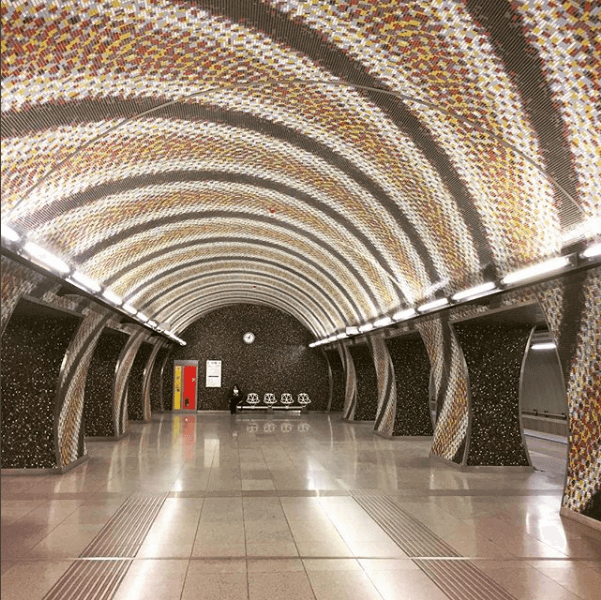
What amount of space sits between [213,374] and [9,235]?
2666 cm

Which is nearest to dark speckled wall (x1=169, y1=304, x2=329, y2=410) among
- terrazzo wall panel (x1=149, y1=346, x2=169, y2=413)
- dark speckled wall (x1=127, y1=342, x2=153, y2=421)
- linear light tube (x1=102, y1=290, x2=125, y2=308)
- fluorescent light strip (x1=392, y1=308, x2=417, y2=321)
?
terrazzo wall panel (x1=149, y1=346, x2=169, y2=413)

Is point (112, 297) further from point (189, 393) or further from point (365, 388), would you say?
point (189, 393)

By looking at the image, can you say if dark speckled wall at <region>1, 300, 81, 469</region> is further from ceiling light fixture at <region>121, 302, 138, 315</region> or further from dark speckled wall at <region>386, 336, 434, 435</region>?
dark speckled wall at <region>386, 336, 434, 435</region>

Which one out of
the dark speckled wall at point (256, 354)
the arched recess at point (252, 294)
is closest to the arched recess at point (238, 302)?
the arched recess at point (252, 294)

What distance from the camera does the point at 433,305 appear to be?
12.3 meters

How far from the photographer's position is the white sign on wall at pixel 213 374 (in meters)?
33.1

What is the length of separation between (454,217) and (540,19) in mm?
4417

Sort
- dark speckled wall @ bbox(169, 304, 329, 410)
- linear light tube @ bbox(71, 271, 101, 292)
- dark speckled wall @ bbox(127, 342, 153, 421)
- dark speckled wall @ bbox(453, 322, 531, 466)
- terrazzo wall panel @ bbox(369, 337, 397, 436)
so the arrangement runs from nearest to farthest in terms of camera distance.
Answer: linear light tube @ bbox(71, 271, 101, 292) < dark speckled wall @ bbox(453, 322, 531, 466) < terrazzo wall panel @ bbox(369, 337, 397, 436) < dark speckled wall @ bbox(127, 342, 153, 421) < dark speckled wall @ bbox(169, 304, 329, 410)

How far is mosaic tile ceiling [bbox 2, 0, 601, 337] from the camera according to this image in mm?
5465

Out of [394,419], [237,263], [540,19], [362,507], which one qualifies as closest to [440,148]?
[540,19]

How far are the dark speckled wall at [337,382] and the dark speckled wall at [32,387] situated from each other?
20.5m

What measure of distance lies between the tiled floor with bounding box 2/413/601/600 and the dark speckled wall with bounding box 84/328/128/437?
445cm

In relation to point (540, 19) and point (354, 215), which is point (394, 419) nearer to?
point (354, 215)

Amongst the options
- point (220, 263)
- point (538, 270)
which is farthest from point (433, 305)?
point (220, 263)
